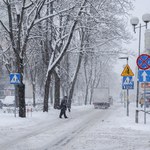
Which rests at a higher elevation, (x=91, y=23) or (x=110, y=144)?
(x=91, y=23)

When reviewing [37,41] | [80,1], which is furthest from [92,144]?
[37,41]

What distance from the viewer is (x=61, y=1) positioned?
27.4m

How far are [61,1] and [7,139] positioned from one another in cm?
1620

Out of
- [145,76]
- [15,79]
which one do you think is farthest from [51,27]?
[145,76]

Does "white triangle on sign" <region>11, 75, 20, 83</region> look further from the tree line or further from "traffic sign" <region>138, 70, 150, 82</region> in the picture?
"traffic sign" <region>138, 70, 150, 82</region>

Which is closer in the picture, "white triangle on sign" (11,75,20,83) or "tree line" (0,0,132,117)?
"white triangle on sign" (11,75,20,83)

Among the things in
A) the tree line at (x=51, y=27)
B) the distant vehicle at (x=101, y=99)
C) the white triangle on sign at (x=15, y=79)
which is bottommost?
the distant vehicle at (x=101, y=99)

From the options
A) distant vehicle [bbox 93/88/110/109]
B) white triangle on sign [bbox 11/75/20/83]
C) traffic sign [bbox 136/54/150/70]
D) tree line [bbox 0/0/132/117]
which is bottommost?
distant vehicle [bbox 93/88/110/109]

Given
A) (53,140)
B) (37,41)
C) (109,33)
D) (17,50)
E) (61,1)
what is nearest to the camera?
(53,140)

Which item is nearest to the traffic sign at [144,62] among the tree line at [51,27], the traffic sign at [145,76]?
the traffic sign at [145,76]

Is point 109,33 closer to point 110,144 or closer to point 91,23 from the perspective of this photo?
point 91,23

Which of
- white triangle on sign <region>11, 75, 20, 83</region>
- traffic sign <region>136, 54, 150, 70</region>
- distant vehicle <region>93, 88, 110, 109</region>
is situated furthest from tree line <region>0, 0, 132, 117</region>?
distant vehicle <region>93, 88, 110, 109</region>

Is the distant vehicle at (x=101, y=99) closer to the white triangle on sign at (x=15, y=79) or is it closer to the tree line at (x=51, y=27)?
the tree line at (x=51, y=27)

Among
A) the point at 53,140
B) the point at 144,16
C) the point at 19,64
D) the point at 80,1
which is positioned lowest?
the point at 53,140
